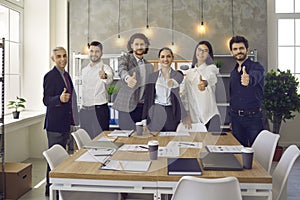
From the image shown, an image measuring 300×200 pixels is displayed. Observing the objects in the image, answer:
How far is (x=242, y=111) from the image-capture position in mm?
3377

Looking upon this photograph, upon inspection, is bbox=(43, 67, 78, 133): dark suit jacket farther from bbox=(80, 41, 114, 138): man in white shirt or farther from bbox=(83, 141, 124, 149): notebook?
bbox=(83, 141, 124, 149): notebook

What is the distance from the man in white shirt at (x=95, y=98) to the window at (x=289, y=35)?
11.7ft

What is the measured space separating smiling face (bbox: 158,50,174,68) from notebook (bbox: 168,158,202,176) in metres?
1.34

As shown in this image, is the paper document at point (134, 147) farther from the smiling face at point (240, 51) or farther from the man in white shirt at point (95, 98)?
the smiling face at point (240, 51)

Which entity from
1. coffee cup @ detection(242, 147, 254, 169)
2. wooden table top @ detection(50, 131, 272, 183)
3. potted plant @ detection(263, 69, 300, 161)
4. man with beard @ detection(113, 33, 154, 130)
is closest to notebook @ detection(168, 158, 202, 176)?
wooden table top @ detection(50, 131, 272, 183)

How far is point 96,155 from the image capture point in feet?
7.30

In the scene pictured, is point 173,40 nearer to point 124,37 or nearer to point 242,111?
point 124,37

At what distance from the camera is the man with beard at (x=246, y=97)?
3340 millimetres

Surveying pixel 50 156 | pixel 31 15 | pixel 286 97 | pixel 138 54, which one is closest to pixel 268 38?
pixel 286 97

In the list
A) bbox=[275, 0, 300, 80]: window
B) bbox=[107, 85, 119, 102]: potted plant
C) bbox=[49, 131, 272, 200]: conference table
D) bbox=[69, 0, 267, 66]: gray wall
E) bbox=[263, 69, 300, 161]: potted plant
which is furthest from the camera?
bbox=[275, 0, 300, 80]: window

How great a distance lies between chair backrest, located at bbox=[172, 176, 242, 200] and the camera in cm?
156

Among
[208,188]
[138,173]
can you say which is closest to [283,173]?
[208,188]

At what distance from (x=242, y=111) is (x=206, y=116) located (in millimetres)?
415

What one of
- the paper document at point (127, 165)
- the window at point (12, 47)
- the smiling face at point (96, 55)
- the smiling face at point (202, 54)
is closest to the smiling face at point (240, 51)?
the smiling face at point (202, 54)
